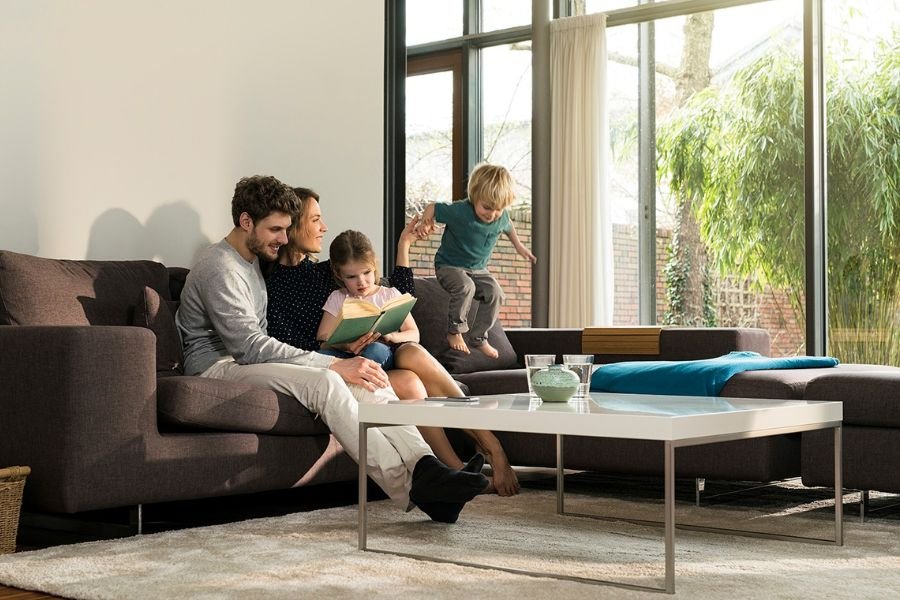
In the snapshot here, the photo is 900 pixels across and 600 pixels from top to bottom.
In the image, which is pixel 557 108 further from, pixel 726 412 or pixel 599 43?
pixel 726 412

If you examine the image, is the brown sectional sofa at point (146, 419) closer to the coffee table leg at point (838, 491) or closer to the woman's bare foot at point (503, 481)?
the woman's bare foot at point (503, 481)

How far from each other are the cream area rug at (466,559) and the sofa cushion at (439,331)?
3.78 feet

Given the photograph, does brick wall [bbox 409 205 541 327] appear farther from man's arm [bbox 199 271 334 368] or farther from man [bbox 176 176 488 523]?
man's arm [bbox 199 271 334 368]

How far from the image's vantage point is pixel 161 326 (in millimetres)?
3525

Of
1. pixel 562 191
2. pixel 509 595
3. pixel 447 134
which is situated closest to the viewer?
pixel 509 595

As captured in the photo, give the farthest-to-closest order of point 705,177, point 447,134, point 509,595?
point 447,134, point 705,177, point 509,595

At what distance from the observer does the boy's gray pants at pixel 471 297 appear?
4.63 metres

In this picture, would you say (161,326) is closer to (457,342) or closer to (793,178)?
(457,342)

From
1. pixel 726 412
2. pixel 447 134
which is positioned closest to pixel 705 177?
pixel 447 134

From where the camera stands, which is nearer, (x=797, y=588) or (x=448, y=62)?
(x=797, y=588)

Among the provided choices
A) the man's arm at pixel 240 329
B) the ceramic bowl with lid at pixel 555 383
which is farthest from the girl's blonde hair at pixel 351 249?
the ceramic bowl with lid at pixel 555 383

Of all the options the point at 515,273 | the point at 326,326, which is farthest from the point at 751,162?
the point at 326,326

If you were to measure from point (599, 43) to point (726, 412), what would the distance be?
15.8 feet

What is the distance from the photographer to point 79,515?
10.3ft
